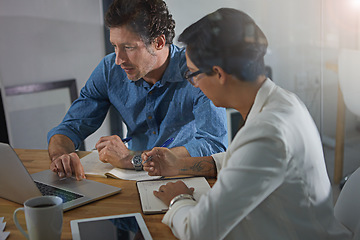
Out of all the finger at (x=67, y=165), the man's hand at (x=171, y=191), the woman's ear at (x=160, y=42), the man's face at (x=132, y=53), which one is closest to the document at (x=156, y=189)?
the man's hand at (x=171, y=191)

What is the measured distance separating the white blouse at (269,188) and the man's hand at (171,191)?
0.11 meters

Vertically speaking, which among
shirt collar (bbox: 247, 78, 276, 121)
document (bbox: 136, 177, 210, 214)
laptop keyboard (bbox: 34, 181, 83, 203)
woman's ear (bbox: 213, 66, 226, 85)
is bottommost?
document (bbox: 136, 177, 210, 214)

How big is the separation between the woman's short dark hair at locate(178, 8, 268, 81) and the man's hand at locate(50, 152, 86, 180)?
0.65 metres

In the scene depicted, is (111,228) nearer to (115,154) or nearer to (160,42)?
(115,154)

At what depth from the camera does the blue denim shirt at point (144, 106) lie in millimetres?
1824

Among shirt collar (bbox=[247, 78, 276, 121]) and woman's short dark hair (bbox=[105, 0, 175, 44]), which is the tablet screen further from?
woman's short dark hair (bbox=[105, 0, 175, 44])

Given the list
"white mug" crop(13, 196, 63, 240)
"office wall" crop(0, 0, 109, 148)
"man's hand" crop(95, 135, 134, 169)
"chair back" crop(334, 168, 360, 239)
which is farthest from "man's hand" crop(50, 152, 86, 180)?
"office wall" crop(0, 0, 109, 148)

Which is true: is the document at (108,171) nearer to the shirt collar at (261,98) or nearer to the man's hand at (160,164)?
the man's hand at (160,164)

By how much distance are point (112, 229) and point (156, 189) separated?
0.27 metres

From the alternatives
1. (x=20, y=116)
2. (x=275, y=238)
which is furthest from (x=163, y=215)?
(x=20, y=116)

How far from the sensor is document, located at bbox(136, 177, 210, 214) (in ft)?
3.65

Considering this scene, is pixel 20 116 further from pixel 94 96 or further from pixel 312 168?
pixel 312 168

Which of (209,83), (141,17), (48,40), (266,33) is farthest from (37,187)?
(48,40)

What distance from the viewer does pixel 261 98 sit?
0.95m
